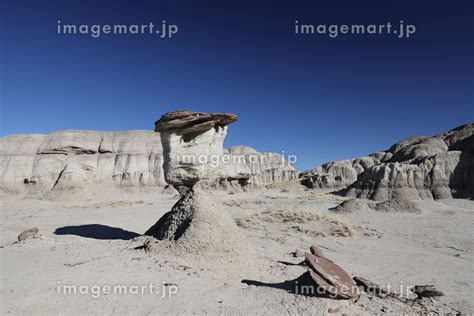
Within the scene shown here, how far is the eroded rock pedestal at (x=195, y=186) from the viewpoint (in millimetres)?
6543

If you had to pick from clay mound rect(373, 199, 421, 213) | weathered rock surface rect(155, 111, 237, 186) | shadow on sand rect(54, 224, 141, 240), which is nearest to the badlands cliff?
shadow on sand rect(54, 224, 141, 240)

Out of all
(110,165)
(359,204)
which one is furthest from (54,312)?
(110,165)

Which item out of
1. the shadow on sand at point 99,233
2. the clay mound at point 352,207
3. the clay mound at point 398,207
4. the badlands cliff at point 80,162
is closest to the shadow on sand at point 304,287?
the shadow on sand at point 99,233

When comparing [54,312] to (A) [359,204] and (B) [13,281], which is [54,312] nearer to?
(B) [13,281]

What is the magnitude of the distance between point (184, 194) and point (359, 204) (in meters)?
14.7

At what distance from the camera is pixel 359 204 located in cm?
1908

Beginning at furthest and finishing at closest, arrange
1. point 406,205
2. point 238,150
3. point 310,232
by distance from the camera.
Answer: point 238,150 < point 406,205 < point 310,232

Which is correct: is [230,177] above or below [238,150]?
below

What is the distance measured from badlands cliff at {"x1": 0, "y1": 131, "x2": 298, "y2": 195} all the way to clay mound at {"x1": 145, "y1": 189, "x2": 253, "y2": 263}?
25.6m

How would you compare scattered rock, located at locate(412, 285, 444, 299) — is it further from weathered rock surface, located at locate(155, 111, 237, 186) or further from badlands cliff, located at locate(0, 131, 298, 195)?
badlands cliff, located at locate(0, 131, 298, 195)

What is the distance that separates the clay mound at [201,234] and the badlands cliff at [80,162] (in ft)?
84.1

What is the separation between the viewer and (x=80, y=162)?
116ft

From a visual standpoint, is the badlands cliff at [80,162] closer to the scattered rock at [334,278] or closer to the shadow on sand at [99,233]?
the shadow on sand at [99,233]

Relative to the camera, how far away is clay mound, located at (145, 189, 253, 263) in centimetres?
638
